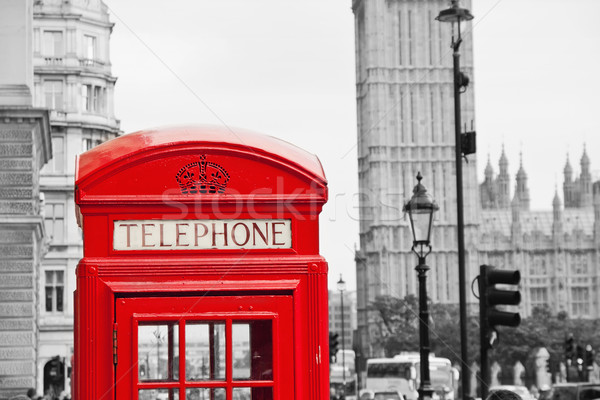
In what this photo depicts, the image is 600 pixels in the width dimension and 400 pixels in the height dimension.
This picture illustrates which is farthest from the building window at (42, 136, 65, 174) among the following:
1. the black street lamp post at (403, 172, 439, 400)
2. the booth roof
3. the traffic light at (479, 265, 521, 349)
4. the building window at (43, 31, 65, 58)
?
the booth roof

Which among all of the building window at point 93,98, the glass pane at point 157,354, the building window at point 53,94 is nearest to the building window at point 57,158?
the building window at point 53,94

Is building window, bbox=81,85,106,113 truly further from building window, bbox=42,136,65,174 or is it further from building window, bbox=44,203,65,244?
building window, bbox=44,203,65,244

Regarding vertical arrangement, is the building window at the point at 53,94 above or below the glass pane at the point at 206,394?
above

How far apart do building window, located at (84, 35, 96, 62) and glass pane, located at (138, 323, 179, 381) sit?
3656 cm

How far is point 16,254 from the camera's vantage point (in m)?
21.4

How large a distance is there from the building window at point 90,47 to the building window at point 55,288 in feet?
21.8

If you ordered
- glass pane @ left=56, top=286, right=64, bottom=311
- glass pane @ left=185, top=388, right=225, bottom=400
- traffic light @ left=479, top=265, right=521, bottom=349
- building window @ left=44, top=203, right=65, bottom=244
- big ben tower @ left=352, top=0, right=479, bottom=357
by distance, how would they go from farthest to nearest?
1. big ben tower @ left=352, top=0, right=479, bottom=357
2. building window @ left=44, top=203, right=65, bottom=244
3. glass pane @ left=56, top=286, right=64, bottom=311
4. traffic light @ left=479, top=265, right=521, bottom=349
5. glass pane @ left=185, top=388, right=225, bottom=400

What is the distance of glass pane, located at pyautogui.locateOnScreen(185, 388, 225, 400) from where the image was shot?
173 inches

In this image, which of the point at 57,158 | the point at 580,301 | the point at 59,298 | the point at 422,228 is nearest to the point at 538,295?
the point at 580,301

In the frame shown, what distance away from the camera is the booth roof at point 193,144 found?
4.56m

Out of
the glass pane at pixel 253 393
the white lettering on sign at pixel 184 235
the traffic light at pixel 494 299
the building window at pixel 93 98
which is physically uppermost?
the building window at pixel 93 98

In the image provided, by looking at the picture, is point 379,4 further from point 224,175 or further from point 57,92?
point 224,175

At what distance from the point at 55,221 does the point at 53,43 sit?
535 centimetres

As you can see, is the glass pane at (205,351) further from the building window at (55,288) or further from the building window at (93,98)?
the building window at (93,98)
